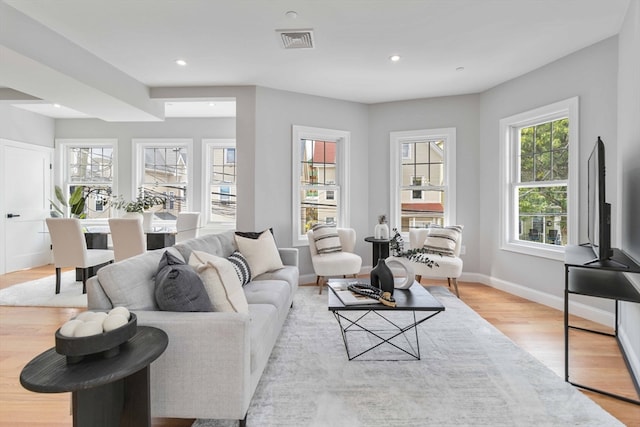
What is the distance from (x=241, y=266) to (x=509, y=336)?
2.38 metres

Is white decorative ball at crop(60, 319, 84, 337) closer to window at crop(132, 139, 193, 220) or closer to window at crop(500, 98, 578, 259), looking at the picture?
window at crop(500, 98, 578, 259)

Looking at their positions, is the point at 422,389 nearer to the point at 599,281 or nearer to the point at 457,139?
the point at 599,281

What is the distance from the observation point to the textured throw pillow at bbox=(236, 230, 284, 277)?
3.23 m

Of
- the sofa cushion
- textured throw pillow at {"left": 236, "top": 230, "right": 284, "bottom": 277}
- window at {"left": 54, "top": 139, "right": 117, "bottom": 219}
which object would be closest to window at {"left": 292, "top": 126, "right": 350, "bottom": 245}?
textured throw pillow at {"left": 236, "top": 230, "right": 284, "bottom": 277}

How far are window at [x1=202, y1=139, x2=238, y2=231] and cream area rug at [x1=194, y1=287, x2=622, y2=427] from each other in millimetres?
3812

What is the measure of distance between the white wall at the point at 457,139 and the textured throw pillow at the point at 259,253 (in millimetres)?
2323

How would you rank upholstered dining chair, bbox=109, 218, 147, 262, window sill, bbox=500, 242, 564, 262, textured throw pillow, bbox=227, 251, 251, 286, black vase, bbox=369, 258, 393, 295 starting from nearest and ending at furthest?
black vase, bbox=369, 258, 393, 295, textured throw pillow, bbox=227, 251, 251, 286, window sill, bbox=500, 242, 564, 262, upholstered dining chair, bbox=109, 218, 147, 262

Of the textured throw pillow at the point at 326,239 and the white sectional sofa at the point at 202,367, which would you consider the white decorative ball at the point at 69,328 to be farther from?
the textured throw pillow at the point at 326,239

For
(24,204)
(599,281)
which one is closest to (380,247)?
(599,281)

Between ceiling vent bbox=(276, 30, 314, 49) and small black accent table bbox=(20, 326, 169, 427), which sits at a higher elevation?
ceiling vent bbox=(276, 30, 314, 49)

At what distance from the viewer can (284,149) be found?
468 centimetres

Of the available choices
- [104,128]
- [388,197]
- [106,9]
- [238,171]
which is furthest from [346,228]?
[104,128]

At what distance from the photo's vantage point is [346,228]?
5027mm

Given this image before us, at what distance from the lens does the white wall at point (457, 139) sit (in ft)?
15.8
